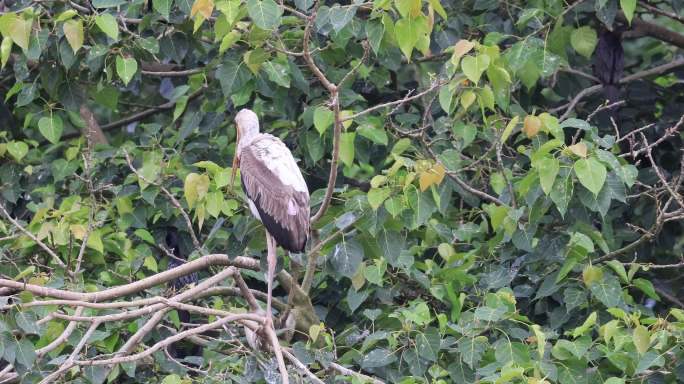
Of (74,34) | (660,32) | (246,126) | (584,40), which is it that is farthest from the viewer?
(660,32)

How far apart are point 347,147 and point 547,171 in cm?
106

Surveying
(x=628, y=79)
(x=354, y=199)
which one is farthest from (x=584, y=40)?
(x=354, y=199)

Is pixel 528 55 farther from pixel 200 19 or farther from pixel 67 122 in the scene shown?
pixel 67 122

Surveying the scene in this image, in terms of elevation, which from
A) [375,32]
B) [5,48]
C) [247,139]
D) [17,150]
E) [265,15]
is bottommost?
A: [17,150]

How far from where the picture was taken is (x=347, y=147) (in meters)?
5.67

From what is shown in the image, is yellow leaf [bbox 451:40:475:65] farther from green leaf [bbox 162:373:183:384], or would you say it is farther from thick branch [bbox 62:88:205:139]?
thick branch [bbox 62:88:205:139]

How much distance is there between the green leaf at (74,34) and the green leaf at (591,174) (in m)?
2.22

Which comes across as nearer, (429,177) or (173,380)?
(173,380)

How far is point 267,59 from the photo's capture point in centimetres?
566

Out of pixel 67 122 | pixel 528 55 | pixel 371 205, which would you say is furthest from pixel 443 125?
pixel 67 122

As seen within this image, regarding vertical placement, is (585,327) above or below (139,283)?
below

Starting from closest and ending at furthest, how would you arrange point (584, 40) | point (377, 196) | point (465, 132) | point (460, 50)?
point (377, 196) < point (460, 50) < point (465, 132) < point (584, 40)

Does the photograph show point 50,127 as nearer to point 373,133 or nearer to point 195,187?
point 195,187

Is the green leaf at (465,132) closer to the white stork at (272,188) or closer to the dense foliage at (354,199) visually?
the dense foliage at (354,199)
